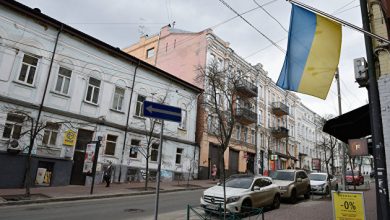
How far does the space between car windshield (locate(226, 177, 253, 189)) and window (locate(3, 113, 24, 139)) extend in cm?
1250

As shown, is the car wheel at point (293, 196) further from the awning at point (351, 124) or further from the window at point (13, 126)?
the window at point (13, 126)

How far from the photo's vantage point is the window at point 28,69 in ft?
58.4

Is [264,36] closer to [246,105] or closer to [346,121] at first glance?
[346,121]

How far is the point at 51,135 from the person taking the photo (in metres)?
18.7

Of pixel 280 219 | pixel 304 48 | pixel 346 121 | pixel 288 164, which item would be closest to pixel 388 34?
pixel 304 48

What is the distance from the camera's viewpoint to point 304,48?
21.7 ft

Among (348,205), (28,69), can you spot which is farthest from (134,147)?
(348,205)

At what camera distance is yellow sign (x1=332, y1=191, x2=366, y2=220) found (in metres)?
6.65

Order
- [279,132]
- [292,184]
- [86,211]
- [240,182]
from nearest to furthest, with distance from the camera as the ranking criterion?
[86,211] < [240,182] < [292,184] < [279,132]

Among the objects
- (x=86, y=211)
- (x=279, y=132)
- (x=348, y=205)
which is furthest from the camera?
(x=279, y=132)

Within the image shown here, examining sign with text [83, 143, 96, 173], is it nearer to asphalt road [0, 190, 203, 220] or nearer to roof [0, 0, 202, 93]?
asphalt road [0, 190, 203, 220]

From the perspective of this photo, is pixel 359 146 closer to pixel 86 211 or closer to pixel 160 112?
pixel 160 112

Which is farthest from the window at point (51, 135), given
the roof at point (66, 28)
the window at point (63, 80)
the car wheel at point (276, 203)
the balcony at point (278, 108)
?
the balcony at point (278, 108)

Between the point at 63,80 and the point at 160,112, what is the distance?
51.8 ft
